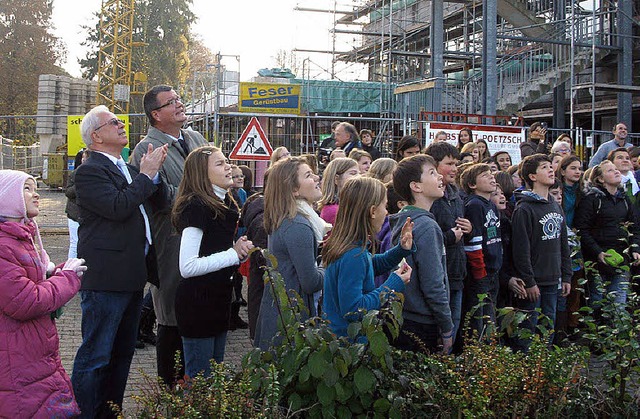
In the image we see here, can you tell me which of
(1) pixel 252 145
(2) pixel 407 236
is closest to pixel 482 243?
(2) pixel 407 236

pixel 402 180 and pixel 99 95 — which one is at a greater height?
pixel 99 95

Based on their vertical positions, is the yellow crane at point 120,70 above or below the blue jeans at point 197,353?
above

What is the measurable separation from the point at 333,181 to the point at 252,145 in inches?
211

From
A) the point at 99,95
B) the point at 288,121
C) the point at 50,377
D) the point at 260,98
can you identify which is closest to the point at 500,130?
the point at 288,121

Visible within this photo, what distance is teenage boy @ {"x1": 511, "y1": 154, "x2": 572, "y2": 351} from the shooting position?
19.3 ft

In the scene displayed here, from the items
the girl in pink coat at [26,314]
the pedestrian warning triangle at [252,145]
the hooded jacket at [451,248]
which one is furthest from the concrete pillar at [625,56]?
the girl in pink coat at [26,314]

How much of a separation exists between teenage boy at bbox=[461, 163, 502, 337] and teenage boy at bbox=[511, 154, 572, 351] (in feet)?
0.78

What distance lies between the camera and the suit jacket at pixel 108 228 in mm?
4059

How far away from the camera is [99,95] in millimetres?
47438

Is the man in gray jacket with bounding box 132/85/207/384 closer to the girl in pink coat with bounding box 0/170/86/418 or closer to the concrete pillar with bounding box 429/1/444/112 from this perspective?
the girl in pink coat with bounding box 0/170/86/418

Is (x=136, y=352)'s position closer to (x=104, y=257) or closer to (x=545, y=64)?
(x=104, y=257)

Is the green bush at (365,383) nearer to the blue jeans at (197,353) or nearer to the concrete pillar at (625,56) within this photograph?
the blue jeans at (197,353)

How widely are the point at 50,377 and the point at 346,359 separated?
1502mm

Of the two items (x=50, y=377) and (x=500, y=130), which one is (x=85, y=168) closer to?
(x=50, y=377)
